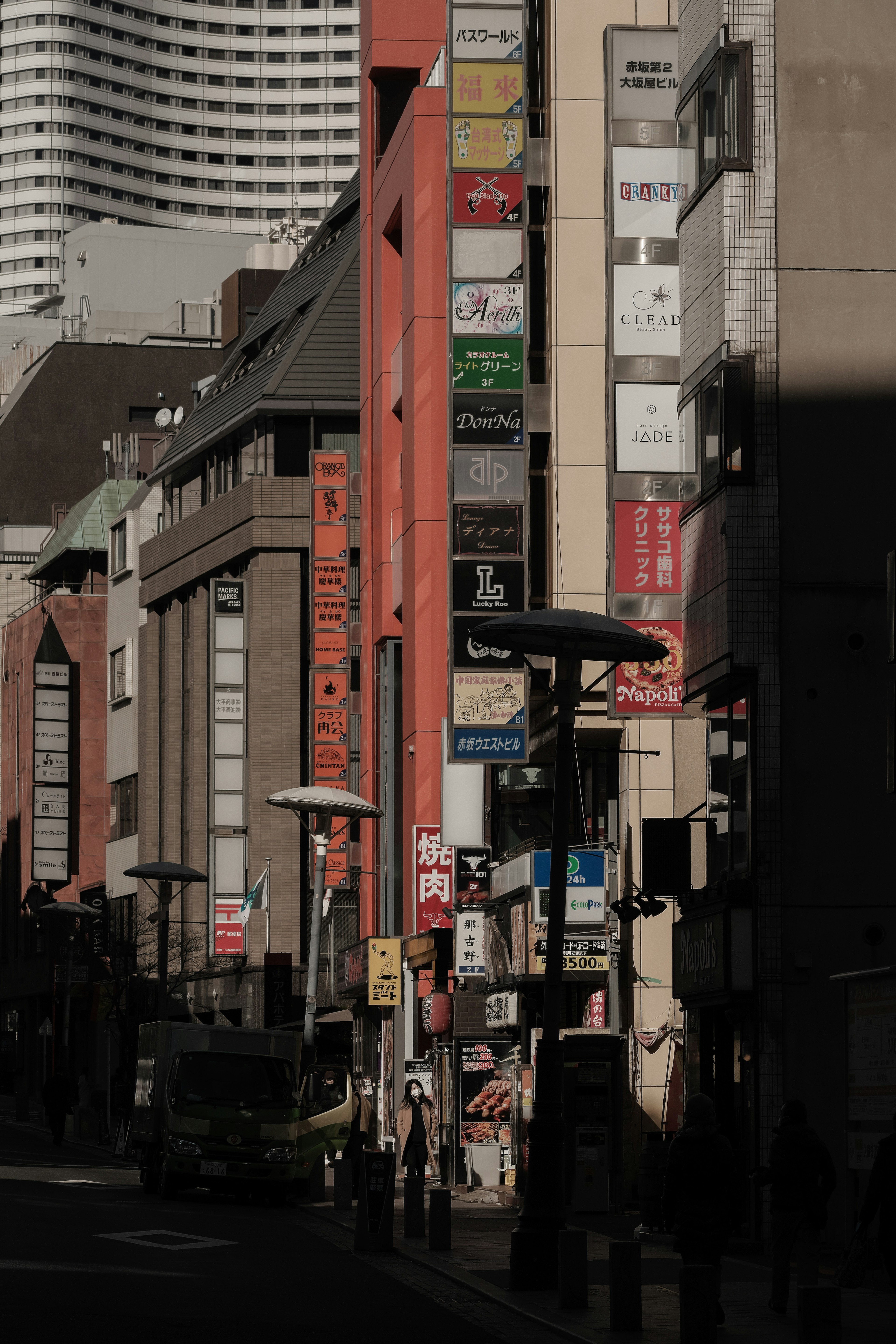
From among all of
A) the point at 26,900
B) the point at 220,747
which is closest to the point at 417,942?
the point at 220,747

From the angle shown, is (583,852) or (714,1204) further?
(583,852)

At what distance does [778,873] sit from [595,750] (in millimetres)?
6922

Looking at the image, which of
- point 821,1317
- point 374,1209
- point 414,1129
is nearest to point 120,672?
point 414,1129

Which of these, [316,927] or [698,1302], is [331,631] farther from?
[698,1302]

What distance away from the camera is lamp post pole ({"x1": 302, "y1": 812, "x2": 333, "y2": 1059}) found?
134ft

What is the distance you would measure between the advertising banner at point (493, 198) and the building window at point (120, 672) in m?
47.9

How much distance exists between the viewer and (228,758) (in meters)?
68.5

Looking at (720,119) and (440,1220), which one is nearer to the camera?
(440,1220)

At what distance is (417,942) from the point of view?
4572cm

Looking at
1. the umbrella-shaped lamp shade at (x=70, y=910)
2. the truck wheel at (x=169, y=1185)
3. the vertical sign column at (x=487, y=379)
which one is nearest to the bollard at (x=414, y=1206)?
the truck wheel at (x=169, y=1185)

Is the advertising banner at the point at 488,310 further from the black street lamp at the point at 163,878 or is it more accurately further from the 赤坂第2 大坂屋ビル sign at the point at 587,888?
the black street lamp at the point at 163,878

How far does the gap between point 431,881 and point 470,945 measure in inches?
242

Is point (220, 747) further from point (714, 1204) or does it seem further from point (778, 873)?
point (714, 1204)

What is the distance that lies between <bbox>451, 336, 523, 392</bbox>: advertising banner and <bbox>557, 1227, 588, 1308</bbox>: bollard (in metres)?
21.3
